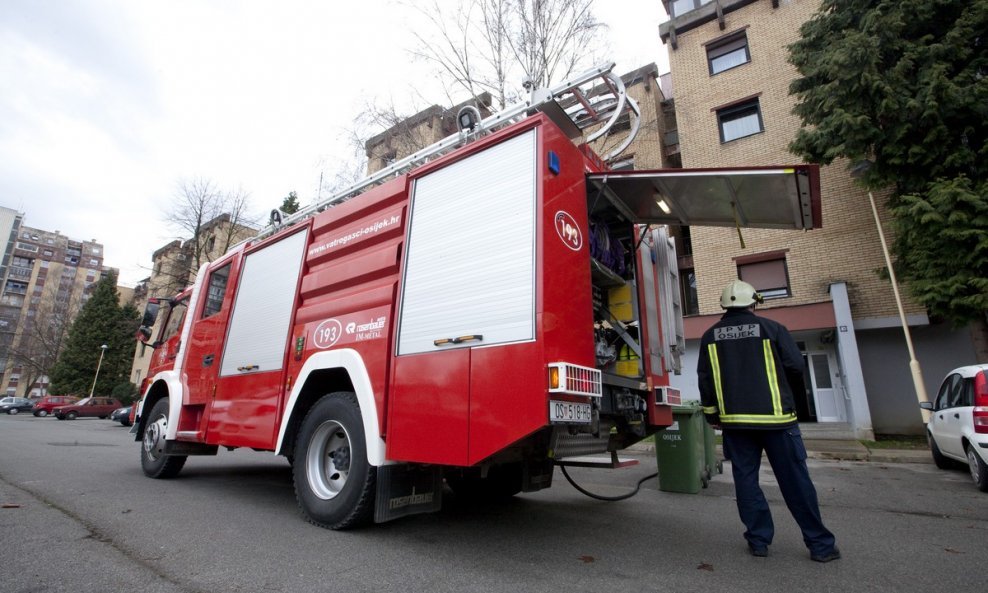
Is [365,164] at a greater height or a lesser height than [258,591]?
greater

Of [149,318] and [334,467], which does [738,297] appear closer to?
[334,467]

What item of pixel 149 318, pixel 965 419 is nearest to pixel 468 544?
pixel 149 318

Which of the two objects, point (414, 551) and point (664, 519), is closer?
point (414, 551)

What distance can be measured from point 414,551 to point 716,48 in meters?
19.2

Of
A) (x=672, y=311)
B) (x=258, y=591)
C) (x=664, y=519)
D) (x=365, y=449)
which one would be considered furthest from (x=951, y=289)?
(x=258, y=591)

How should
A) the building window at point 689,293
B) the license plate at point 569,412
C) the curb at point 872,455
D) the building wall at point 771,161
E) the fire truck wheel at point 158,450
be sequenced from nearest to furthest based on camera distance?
the license plate at point 569,412, the fire truck wheel at point 158,450, the curb at point 872,455, the building wall at point 771,161, the building window at point 689,293

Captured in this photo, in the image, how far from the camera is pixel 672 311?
16.5ft

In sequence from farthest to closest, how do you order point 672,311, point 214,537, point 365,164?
point 365,164
point 672,311
point 214,537

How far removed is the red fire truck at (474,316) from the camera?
3.07m

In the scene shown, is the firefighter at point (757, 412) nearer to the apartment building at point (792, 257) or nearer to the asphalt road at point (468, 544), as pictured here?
the asphalt road at point (468, 544)

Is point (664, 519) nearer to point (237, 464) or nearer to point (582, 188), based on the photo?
point (582, 188)

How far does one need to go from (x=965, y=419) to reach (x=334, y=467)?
7480mm

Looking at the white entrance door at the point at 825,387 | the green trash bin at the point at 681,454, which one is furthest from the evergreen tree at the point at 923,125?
the green trash bin at the point at 681,454

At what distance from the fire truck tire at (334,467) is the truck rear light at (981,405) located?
22.6 feet
